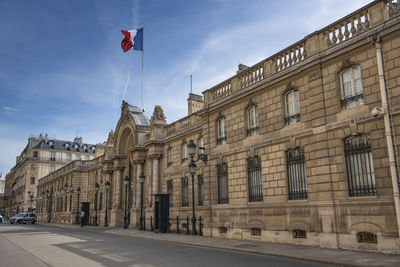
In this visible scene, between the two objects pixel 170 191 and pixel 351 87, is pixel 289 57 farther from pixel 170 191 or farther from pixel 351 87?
pixel 170 191

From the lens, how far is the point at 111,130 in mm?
43469

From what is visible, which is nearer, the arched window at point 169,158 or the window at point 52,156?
the arched window at point 169,158

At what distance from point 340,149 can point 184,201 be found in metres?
15.4

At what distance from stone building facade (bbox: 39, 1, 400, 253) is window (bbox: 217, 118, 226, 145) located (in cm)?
6

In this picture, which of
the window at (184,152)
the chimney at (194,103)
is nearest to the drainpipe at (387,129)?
the window at (184,152)

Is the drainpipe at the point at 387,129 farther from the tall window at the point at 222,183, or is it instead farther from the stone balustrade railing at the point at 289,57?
the tall window at the point at 222,183

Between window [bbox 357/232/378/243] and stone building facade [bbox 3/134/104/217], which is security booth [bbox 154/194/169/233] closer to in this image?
window [bbox 357/232/378/243]

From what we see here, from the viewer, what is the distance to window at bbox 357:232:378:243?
12958mm

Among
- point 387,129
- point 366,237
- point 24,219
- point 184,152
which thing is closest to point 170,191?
point 184,152

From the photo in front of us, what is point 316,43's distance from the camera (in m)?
16.0

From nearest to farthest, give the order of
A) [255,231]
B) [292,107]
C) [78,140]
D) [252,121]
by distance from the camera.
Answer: [292,107], [255,231], [252,121], [78,140]

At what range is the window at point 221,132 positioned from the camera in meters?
22.0

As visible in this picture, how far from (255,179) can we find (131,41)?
23.4 m

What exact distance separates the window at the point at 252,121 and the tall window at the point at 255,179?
4.88ft
